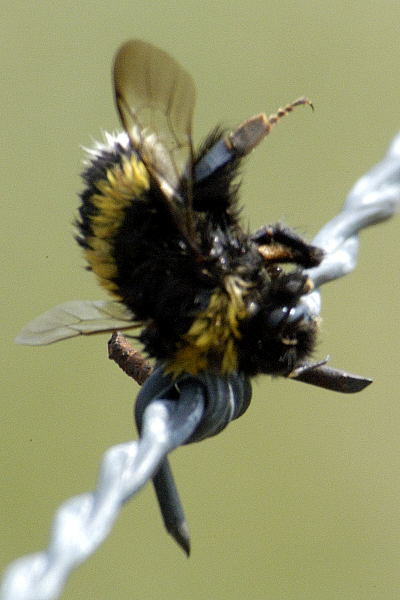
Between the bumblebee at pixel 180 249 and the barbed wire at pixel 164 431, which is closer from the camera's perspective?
the barbed wire at pixel 164 431

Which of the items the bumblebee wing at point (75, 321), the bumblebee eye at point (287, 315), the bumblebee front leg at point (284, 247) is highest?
the bumblebee wing at point (75, 321)

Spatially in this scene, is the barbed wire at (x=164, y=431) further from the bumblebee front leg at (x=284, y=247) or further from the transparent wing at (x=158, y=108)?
the transparent wing at (x=158, y=108)

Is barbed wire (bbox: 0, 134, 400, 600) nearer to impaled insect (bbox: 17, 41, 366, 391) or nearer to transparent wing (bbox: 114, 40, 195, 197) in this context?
impaled insect (bbox: 17, 41, 366, 391)

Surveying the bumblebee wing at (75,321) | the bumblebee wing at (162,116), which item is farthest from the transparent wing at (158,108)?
the bumblebee wing at (75,321)

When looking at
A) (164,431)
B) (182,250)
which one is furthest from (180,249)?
(164,431)

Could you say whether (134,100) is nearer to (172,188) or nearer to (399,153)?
(172,188)

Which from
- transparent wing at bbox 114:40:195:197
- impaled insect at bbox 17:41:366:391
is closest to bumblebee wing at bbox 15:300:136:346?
impaled insect at bbox 17:41:366:391

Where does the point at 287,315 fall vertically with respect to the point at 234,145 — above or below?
below

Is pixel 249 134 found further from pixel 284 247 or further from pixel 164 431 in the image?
pixel 164 431

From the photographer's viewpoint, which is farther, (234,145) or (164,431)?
(234,145)
